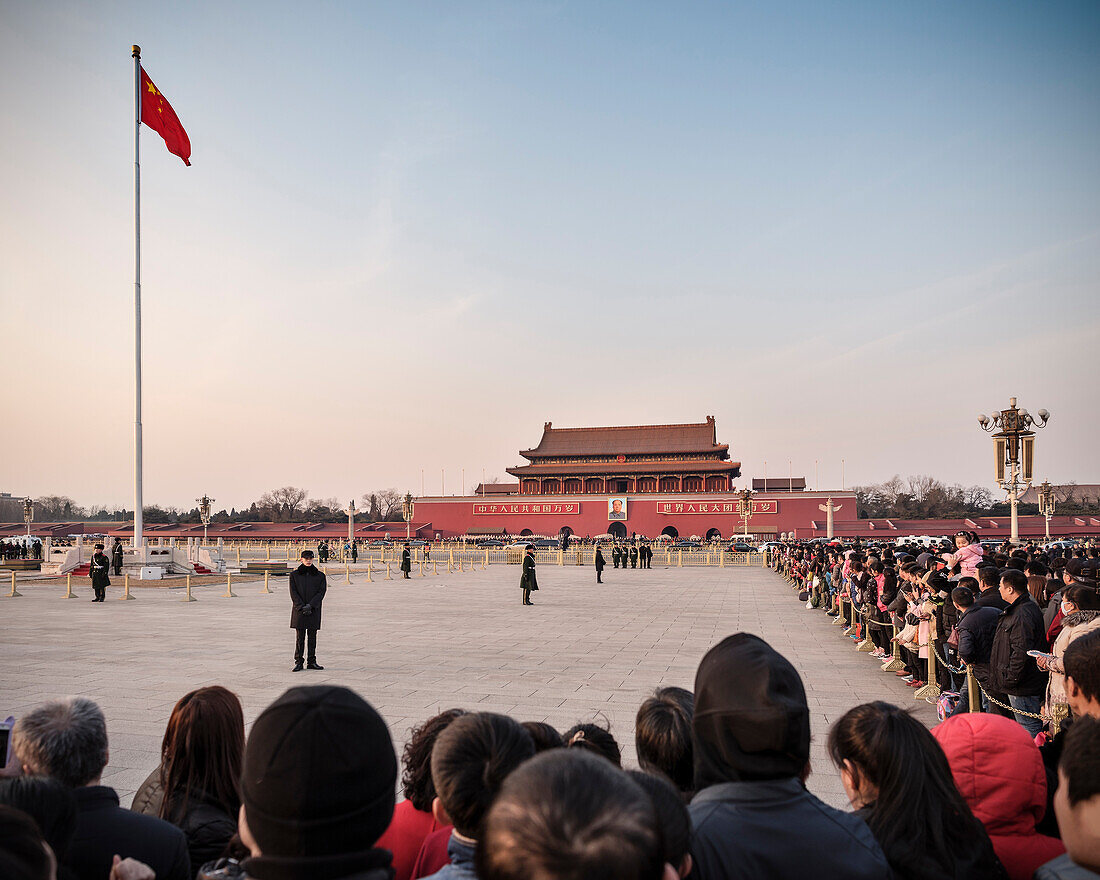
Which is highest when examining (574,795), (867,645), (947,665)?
(574,795)

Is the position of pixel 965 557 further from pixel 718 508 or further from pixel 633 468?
pixel 633 468

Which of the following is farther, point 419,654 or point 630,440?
point 630,440

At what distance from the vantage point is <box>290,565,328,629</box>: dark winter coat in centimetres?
969

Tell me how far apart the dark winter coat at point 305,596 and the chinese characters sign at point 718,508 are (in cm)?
4767

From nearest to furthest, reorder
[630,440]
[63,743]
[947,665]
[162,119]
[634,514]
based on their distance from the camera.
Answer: [63,743]
[947,665]
[162,119]
[634,514]
[630,440]

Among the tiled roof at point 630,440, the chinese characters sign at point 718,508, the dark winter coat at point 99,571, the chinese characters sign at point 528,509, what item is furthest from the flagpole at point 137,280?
the tiled roof at point 630,440

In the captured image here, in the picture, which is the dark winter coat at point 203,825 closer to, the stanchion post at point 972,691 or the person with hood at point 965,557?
the stanchion post at point 972,691

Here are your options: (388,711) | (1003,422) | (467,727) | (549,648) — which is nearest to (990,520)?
(1003,422)

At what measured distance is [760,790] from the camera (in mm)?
1914

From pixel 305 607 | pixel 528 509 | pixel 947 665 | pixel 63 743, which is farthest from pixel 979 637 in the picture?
pixel 528 509

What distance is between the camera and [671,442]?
206 ft

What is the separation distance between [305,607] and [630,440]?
55.1m

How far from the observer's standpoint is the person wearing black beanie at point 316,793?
5.01 ft

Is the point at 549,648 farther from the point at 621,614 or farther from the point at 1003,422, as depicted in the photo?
the point at 1003,422
